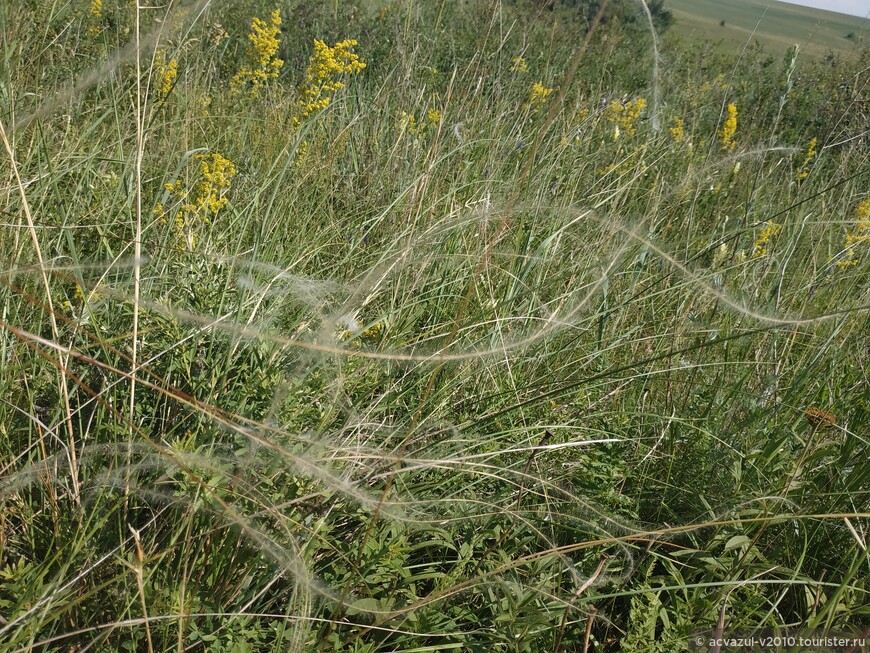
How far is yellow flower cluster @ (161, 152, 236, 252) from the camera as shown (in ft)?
6.74

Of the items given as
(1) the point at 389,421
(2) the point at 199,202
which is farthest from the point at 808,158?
(2) the point at 199,202

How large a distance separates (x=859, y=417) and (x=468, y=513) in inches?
38.2

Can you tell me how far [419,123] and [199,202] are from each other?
1138 millimetres

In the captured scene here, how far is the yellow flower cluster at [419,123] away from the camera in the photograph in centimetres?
285

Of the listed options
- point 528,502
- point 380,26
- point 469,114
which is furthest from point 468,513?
point 380,26

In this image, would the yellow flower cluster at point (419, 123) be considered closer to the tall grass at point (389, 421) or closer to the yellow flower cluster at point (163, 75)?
the tall grass at point (389, 421)

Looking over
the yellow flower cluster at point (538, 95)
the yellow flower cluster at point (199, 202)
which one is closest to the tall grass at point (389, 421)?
the yellow flower cluster at point (199, 202)

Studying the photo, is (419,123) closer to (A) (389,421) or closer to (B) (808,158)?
(A) (389,421)

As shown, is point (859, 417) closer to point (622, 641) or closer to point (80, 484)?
point (622, 641)

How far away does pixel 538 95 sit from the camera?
3303 mm

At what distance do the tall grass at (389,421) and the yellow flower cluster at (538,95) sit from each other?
470 mm

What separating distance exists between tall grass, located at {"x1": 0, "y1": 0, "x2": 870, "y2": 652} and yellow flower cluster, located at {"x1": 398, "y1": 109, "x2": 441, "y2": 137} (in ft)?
0.38

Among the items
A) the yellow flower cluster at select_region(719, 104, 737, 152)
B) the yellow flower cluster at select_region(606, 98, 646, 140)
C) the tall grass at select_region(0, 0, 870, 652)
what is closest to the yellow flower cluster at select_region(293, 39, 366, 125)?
the tall grass at select_region(0, 0, 870, 652)

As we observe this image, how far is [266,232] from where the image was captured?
213 centimetres
